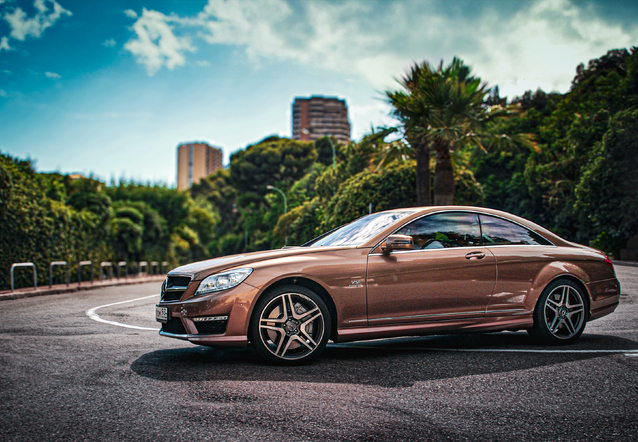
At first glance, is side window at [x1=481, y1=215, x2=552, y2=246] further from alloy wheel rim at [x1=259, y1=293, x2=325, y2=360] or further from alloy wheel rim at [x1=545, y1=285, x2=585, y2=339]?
alloy wheel rim at [x1=259, y1=293, x2=325, y2=360]

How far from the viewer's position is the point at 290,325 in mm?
4812

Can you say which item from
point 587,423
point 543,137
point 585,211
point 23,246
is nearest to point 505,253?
point 587,423

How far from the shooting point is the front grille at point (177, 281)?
16.3 feet

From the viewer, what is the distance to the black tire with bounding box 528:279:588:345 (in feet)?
18.8

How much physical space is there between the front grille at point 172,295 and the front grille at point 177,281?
6 cm

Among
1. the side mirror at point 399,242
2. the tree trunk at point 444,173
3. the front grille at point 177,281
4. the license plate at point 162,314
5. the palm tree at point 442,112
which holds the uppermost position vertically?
the palm tree at point 442,112

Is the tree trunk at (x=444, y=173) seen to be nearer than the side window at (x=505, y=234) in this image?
No

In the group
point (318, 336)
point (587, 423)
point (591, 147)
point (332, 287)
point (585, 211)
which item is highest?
point (591, 147)

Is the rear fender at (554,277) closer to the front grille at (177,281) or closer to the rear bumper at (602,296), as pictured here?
the rear bumper at (602,296)

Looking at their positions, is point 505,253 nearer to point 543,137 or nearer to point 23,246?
point 23,246

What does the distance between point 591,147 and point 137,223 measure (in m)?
27.5

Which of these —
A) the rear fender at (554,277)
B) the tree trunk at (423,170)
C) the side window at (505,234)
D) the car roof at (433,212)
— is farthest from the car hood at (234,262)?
the tree trunk at (423,170)

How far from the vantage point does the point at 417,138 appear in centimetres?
1964

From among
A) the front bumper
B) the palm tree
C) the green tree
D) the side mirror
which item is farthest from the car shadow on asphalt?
the green tree
